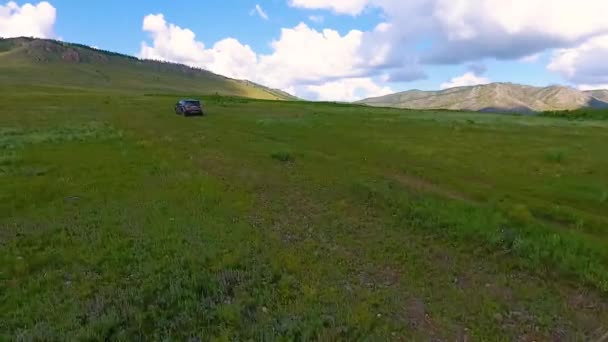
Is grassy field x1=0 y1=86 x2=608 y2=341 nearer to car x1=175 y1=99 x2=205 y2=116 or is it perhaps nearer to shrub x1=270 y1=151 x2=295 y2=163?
shrub x1=270 y1=151 x2=295 y2=163

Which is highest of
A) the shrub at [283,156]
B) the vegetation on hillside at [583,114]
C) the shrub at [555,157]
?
the vegetation on hillside at [583,114]

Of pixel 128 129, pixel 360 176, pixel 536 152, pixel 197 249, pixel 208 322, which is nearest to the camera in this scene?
pixel 208 322

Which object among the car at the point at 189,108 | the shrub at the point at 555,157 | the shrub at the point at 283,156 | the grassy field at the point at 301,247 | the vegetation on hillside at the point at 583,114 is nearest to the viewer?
the grassy field at the point at 301,247

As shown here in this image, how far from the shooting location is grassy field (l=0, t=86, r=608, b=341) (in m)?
8.17

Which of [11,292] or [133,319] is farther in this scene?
[11,292]

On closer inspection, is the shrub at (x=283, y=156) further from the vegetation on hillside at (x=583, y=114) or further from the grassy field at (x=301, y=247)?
the vegetation on hillside at (x=583, y=114)

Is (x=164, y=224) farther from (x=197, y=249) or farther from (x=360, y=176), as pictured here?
(x=360, y=176)

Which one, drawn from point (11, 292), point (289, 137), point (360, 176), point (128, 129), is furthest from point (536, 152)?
point (128, 129)

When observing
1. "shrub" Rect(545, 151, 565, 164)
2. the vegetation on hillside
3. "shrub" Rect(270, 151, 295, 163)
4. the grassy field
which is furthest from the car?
the vegetation on hillside

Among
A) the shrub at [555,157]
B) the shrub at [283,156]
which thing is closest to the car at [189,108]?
the shrub at [283,156]

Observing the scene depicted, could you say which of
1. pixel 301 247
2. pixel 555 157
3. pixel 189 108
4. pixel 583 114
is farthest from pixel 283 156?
pixel 583 114

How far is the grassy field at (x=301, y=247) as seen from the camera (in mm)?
8172

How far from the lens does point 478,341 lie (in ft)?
24.8

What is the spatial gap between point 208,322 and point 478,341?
4678 mm
